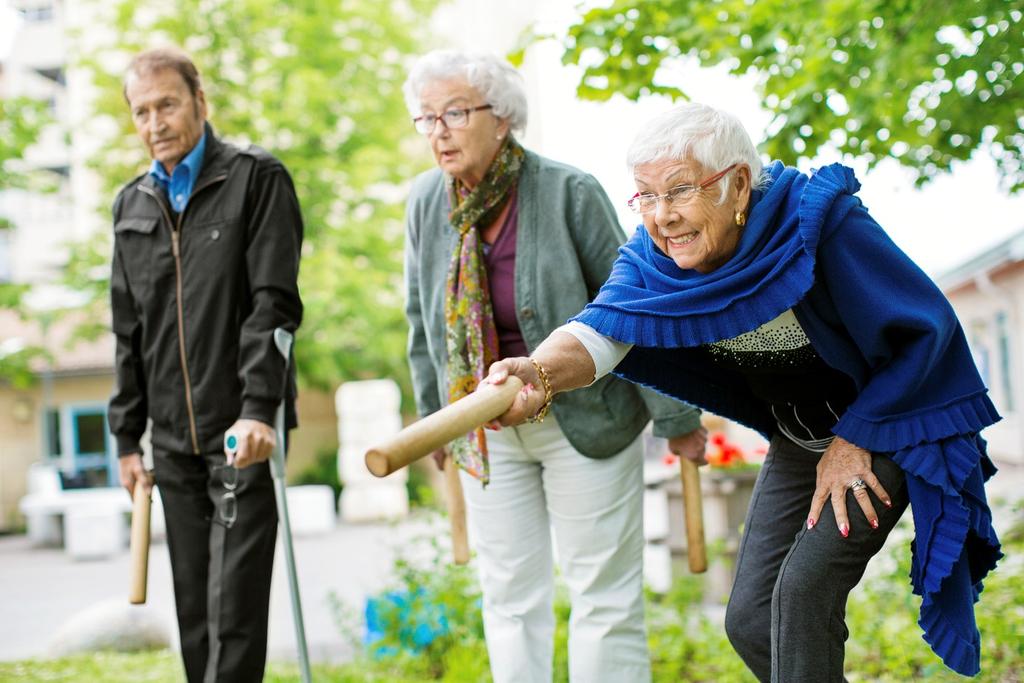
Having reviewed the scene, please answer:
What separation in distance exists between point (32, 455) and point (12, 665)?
1923 cm

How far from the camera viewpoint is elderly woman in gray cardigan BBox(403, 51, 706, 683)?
311 centimetres

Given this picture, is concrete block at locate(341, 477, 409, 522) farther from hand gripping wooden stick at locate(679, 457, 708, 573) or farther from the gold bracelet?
the gold bracelet

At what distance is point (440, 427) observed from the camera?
1832 millimetres

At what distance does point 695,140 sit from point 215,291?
5.45 feet

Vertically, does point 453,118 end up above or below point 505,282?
above

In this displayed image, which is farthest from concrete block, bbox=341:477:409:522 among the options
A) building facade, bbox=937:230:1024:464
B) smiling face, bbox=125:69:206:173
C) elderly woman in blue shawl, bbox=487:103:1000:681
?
elderly woman in blue shawl, bbox=487:103:1000:681

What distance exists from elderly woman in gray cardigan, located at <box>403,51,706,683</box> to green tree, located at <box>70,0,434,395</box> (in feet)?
42.7

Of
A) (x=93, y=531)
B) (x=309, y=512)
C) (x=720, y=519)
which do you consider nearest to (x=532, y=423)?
(x=720, y=519)

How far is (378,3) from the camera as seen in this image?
55.9 ft

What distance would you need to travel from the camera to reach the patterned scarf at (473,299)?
10.2ft

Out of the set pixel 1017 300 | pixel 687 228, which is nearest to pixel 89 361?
pixel 1017 300

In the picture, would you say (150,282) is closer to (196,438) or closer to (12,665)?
(196,438)

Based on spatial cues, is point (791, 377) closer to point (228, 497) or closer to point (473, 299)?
point (473, 299)

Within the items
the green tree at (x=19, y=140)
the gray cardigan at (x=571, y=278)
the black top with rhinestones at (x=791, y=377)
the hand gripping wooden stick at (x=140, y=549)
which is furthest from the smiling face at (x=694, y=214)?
the green tree at (x=19, y=140)
